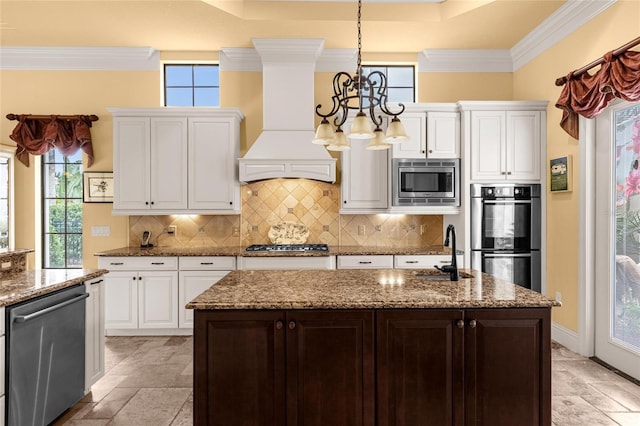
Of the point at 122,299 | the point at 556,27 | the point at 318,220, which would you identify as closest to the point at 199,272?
the point at 122,299

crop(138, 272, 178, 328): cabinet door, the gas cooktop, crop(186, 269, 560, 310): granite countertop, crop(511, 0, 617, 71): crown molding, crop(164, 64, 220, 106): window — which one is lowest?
crop(138, 272, 178, 328): cabinet door

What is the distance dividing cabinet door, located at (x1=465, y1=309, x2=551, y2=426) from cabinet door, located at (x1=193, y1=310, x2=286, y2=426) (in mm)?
941

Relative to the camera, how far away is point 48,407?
2.27 m

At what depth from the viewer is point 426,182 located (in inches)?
165

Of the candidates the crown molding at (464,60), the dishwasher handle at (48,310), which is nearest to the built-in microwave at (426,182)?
the crown molding at (464,60)

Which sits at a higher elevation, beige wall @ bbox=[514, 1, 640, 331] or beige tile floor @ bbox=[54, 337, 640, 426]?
beige wall @ bbox=[514, 1, 640, 331]

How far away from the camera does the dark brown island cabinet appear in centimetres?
188

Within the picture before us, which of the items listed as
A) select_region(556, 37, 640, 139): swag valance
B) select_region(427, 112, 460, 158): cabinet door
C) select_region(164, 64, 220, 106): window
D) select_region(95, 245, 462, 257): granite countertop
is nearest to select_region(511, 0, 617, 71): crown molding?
select_region(556, 37, 640, 139): swag valance

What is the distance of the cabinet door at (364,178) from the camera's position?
4.29 m

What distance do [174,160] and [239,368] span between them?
9.80 feet

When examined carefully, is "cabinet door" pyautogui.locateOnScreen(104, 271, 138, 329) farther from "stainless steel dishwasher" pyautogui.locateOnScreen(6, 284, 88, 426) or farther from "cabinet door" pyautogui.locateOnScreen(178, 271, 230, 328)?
"stainless steel dishwasher" pyautogui.locateOnScreen(6, 284, 88, 426)

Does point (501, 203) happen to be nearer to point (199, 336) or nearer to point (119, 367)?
point (199, 336)

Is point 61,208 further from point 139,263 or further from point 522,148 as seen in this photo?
point 522,148

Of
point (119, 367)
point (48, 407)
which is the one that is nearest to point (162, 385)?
point (119, 367)
